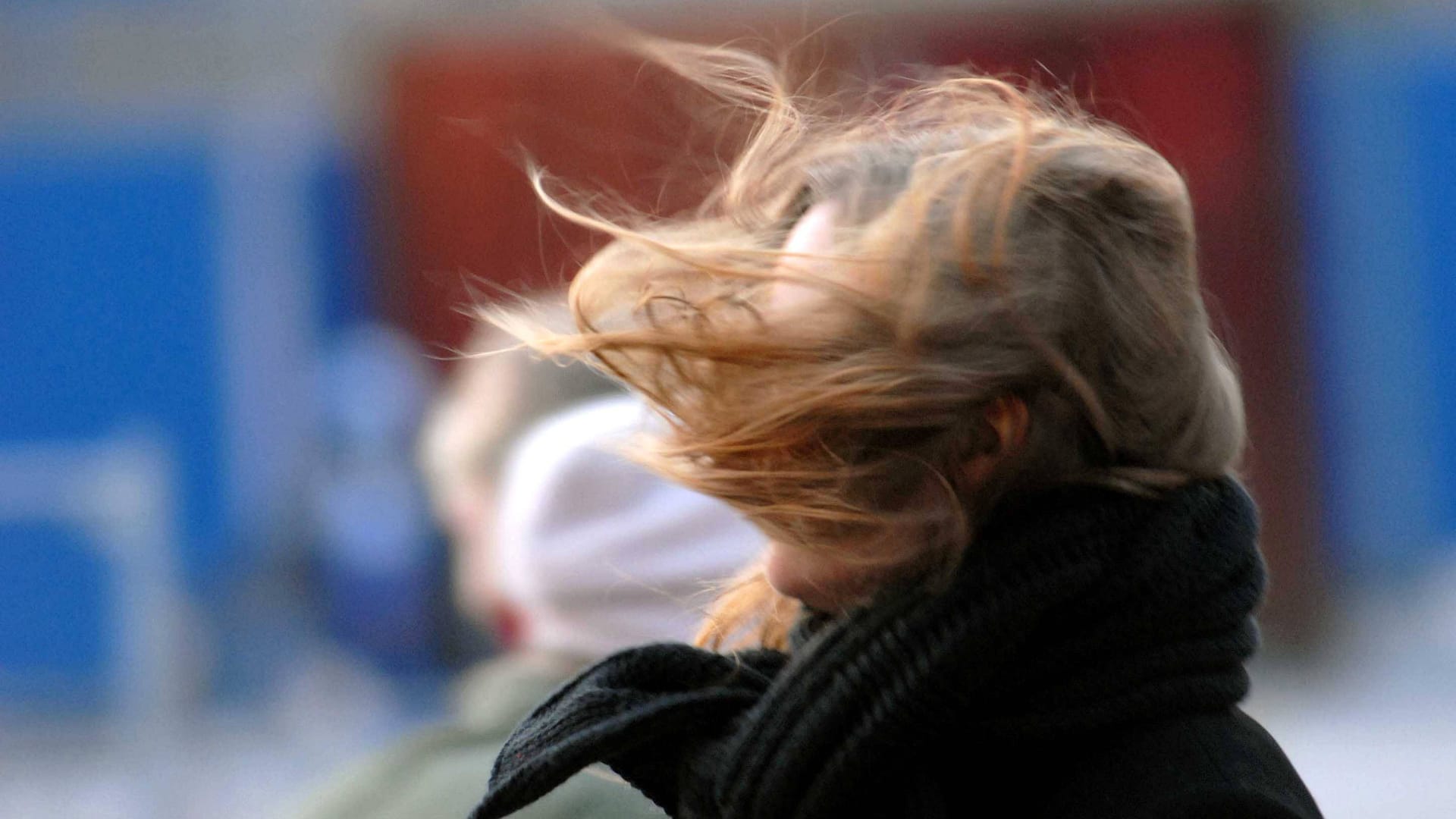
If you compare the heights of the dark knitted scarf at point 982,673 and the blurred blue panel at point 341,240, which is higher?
the dark knitted scarf at point 982,673

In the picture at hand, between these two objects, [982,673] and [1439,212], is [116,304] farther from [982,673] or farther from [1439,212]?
[982,673]

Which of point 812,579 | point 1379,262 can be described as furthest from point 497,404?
point 1379,262

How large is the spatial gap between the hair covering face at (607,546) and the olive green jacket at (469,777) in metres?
0.07

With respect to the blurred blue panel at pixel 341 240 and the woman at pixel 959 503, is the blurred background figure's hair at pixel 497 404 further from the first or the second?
the blurred blue panel at pixel 341 240

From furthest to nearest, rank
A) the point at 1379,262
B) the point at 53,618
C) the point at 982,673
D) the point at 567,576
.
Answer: the point at 1379,262 → the point at 53,618 → the point at 567,576 → the point at 982,673

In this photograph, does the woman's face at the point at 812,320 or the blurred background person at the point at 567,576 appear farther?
the blurred background person at the point at 567,576

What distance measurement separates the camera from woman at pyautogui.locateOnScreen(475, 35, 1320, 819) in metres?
1.11

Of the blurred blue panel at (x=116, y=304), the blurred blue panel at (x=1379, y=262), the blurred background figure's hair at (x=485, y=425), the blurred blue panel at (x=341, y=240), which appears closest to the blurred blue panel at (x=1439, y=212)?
the blurred blue panel at (x=1379, y=262)

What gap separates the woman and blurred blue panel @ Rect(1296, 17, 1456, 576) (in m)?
7.16

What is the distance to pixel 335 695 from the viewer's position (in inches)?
294

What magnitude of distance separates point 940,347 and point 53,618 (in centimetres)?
679

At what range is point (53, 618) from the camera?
7105 millimetres

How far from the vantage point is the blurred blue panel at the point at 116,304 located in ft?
25.4

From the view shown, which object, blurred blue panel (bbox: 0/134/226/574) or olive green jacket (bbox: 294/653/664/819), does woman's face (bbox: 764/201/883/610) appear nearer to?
olive green jacket (bbox: 294/653/664/819)
